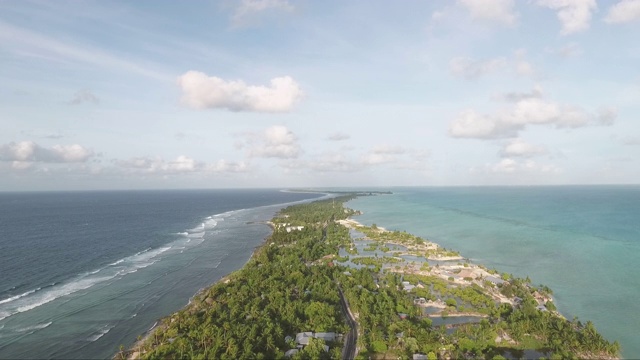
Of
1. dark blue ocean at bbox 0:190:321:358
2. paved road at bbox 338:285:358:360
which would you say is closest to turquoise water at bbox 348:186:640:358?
paved road at bbox 338:285:358:360

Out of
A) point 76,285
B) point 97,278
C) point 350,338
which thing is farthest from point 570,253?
point 76,285

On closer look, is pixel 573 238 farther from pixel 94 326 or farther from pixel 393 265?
pixel 94 326

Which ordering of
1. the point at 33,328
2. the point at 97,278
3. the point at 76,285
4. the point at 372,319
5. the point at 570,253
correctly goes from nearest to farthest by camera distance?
the point at 372,319 < the point at 33,328 < the point at 76,285 < the point at 97,278 < the point at 570,253

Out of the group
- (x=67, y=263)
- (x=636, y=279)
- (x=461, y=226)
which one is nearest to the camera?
(x=636, y=279)

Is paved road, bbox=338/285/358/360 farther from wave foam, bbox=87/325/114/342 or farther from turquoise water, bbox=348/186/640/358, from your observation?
wave foam, bbox=87/325/114/342

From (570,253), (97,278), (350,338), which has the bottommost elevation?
(350,338)

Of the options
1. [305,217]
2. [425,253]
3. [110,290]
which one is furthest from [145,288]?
[305,217]

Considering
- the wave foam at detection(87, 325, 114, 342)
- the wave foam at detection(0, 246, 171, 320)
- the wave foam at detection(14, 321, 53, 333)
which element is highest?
the wave foam at detection(0, 246, 171, 320)

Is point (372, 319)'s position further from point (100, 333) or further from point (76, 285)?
point (76, 285)
